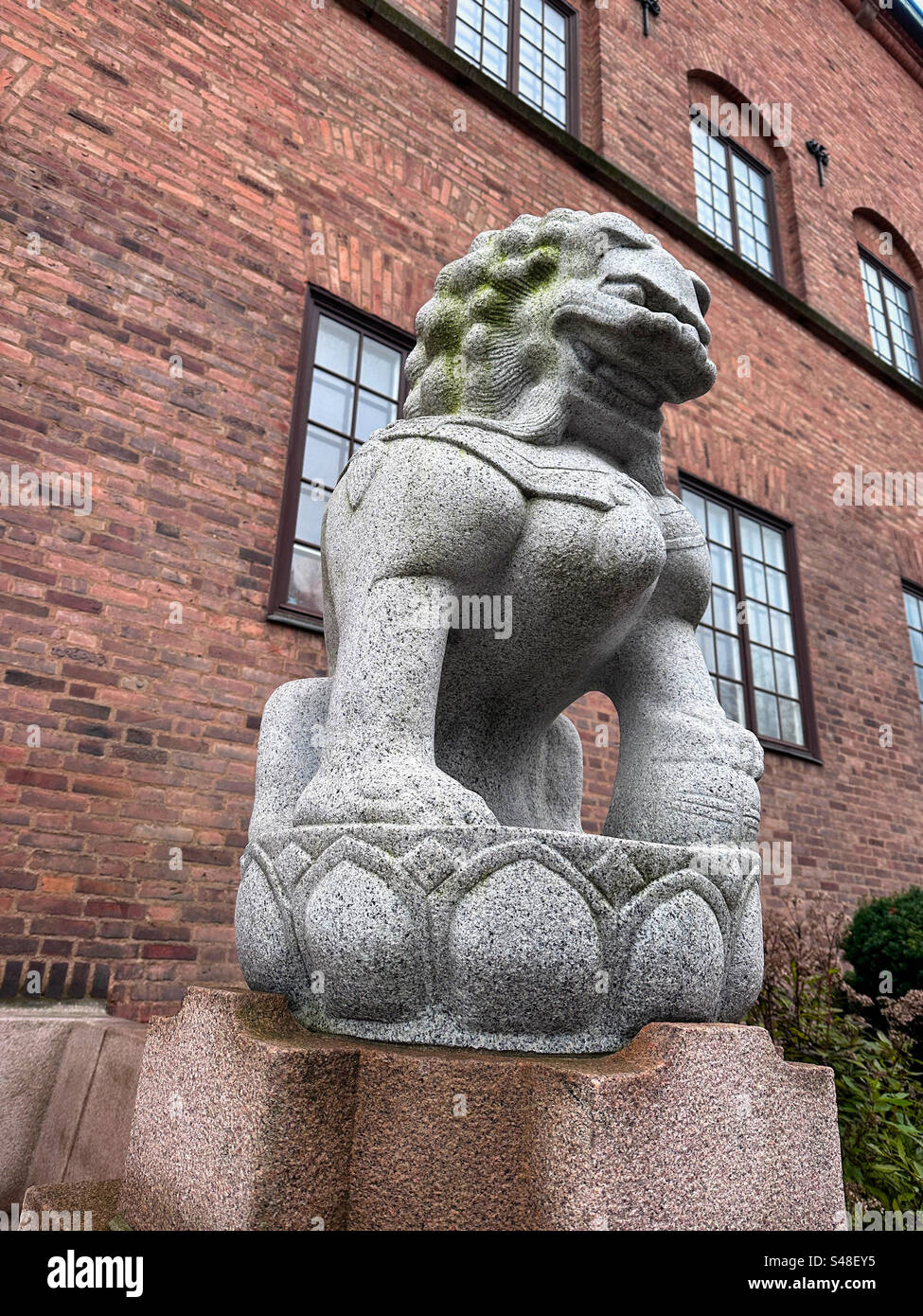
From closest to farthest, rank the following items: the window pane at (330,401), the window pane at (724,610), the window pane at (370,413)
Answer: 1. the window pane at (330,401)
2. the window pane at (370,413)
3. the window pane at (724,610)

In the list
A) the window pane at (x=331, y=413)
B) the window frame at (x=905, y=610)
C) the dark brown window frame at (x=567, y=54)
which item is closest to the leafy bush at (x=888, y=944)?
the window frame at (x=905, y=610)

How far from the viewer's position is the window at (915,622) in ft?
30.8

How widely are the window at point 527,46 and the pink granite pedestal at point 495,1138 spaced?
7710mm

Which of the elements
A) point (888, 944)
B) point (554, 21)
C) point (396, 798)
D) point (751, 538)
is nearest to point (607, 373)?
point (396, 798)

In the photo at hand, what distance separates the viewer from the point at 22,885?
139 inches

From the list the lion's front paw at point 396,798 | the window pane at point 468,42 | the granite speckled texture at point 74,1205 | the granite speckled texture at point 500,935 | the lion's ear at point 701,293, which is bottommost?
the granite speckled texture at point 74,1205

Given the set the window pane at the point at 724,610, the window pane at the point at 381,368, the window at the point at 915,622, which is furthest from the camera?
the window at the point at 915,622

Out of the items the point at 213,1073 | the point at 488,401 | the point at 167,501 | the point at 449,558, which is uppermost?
the point at 167,501

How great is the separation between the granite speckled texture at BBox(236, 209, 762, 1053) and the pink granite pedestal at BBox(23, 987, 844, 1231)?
0.10 meters

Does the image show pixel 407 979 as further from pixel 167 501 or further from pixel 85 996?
pixel 167 501

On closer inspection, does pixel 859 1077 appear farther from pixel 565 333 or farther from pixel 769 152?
pixel 769 152

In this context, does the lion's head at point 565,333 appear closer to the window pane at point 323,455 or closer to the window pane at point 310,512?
the window pane at point 310,512
